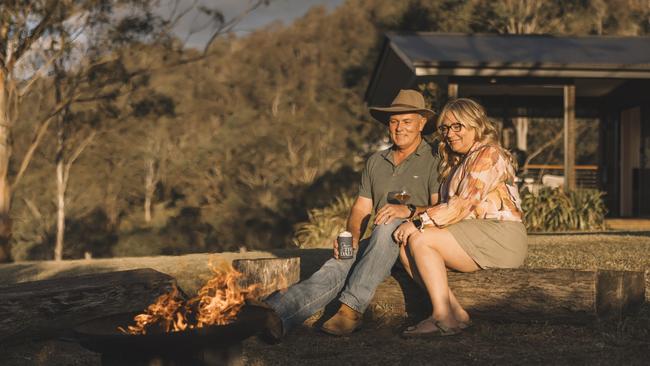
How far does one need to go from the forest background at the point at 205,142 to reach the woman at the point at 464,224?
18495 millimetres

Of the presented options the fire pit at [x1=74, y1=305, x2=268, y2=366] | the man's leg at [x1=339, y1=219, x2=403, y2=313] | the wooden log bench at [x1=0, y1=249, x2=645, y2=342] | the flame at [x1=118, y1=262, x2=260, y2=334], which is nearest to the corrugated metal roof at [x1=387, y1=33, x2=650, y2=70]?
the wooden log bench at [x1=0, y1=249, x2=645, y2=342]

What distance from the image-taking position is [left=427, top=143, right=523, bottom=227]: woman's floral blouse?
436cm

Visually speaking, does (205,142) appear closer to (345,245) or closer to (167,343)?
(345,245)

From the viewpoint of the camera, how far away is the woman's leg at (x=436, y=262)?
14.3 ft

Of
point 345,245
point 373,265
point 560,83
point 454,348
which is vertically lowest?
point 454,348

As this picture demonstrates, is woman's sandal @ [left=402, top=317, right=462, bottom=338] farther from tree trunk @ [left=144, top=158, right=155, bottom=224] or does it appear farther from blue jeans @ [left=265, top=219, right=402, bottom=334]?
tree trunk @ [left=144, top=158, right=155, bottom=224]

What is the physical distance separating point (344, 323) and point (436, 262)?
694mm

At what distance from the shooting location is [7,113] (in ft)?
62.6

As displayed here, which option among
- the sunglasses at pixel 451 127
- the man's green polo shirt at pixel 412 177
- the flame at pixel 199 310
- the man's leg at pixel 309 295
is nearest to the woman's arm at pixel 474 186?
the sunglasses at pixel 451 127

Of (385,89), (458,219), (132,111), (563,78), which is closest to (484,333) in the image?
(458,219)

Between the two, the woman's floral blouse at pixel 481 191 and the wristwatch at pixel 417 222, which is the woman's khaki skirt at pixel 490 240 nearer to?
the woman's floral blouse at pixel 481 191

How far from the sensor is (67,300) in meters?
4.85

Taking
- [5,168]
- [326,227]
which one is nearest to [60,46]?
[5,168]

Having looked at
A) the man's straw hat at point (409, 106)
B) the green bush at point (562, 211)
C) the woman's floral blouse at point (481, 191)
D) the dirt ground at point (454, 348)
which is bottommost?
the dirt ground at point (454, 348)
